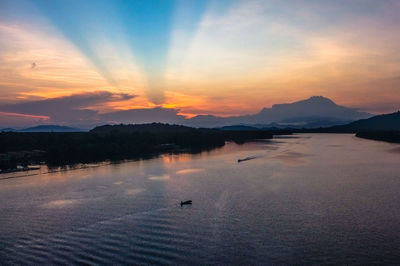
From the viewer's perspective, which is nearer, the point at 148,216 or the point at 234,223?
the point at 234,223

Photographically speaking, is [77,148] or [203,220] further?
[77,148]

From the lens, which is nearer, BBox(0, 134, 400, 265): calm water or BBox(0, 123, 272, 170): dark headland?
BBox(0, 134, 400, 265): calm water

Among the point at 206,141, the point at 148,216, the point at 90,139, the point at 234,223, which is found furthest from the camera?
the point at 206,141

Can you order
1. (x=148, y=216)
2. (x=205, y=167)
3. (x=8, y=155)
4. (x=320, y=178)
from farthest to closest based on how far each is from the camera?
1. (x=8, y=155)
2. (x=205, y=167)
3. (x=320, y=178)
4. (x=148, y=216)

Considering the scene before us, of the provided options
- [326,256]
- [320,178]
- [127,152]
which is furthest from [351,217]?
[127,152]

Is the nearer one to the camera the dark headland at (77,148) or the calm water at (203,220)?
the calm water at (203,220)

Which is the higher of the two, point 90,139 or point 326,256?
point 90,139

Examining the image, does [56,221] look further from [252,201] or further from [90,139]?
[90,139]
